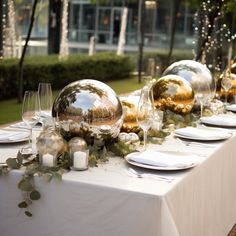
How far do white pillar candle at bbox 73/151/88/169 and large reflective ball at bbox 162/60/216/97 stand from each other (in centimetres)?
188

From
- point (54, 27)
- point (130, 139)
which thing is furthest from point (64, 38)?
point (130, 139)

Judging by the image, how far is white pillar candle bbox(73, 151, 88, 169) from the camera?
2.49 meters

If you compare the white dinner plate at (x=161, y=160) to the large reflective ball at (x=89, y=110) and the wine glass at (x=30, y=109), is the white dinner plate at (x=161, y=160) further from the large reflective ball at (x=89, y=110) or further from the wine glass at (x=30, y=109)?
the wine glass at (x=30, y=109)

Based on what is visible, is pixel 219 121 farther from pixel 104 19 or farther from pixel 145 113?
pixel 104 19

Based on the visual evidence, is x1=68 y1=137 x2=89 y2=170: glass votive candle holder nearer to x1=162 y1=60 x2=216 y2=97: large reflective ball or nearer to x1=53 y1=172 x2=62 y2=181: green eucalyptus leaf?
x1=53 y1=172 x2=62 y2=181: green eucalyptus leaf

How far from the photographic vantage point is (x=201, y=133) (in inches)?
130

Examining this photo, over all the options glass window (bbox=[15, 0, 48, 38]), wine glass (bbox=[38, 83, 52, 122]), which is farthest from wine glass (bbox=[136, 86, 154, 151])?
glass window (bbox=[15, 0, 48, 38])

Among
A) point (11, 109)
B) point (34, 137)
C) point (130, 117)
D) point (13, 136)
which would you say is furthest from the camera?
point (11, 109)

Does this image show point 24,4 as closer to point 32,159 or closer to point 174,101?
point 174,101

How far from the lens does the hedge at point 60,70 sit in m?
10.4

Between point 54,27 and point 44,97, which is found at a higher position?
point 44,97

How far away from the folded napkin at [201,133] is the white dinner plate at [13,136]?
928mm

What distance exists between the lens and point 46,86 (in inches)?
122

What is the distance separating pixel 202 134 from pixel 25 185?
132 cm
